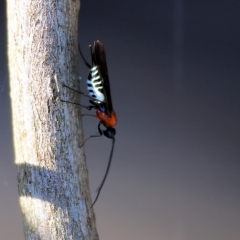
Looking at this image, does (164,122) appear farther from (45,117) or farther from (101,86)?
(45,117)

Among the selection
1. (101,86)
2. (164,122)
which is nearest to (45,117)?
(101,86)

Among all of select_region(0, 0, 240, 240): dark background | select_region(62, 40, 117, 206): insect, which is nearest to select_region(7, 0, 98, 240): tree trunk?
select_region(62, 40, 117, 206): insect

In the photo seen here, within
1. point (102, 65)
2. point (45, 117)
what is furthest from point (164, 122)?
point (45, 117)

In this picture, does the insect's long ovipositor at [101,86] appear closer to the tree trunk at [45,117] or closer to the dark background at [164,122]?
the tree trunk at [45,117]

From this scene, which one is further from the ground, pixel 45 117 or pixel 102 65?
pixel 102 65

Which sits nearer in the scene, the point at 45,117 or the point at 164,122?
the point at 45,117
